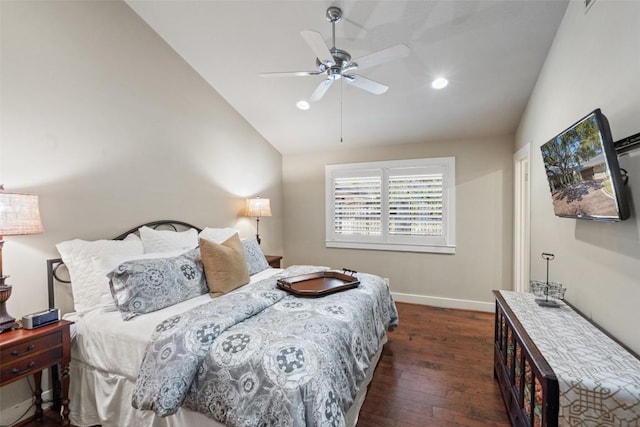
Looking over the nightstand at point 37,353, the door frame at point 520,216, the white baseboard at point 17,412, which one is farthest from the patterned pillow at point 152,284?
the door frame at point 520,216

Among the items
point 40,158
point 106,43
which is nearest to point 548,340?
point 40,158

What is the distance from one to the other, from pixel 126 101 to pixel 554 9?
12.0 feet

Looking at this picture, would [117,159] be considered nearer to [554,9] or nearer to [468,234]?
[554,9]

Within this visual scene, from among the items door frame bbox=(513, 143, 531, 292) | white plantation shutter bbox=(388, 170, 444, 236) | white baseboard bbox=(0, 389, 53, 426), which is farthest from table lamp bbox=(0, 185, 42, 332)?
door frame bbox=(513, 143, 531, 292)

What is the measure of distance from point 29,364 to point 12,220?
2.76 ft

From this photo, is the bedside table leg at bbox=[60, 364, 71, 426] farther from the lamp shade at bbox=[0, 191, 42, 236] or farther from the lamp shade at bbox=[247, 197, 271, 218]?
the lamp shade at bbox=[247, 197, 271, 218]

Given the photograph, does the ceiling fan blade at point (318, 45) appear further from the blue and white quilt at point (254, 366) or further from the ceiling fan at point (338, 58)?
the blue and white quilt at point (254, 366)

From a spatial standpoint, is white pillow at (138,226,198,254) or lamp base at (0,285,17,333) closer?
lamp base at (0,285,17,333)

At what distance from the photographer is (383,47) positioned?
2.68 meters

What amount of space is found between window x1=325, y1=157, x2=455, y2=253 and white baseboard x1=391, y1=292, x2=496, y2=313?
2.33 feet

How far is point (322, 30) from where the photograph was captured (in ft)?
8.44

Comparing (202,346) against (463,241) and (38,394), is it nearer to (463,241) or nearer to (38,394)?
(38,394)

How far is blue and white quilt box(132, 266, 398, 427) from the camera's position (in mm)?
1267

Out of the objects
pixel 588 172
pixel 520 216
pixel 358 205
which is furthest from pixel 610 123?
pixel 358 205
